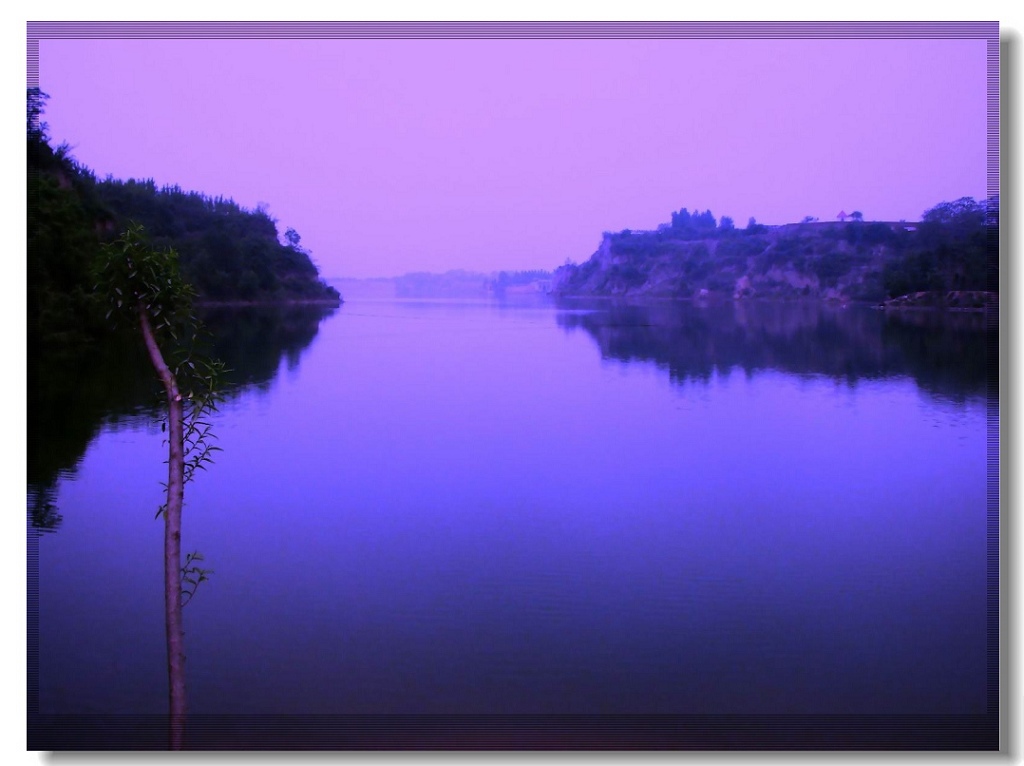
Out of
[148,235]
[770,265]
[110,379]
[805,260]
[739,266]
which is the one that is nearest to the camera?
[148,235]

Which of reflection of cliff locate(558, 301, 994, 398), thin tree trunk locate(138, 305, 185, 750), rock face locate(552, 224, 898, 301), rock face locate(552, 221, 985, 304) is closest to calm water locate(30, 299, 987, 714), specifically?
thin tree trunk locate(138, 305, 185, 750)

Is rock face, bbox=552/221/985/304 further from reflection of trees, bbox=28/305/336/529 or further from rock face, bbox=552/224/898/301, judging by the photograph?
reflection of trees, bbox=28/305/336/529

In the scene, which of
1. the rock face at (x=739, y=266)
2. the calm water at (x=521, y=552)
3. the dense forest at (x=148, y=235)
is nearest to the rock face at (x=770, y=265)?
the rock face at (x=739, y=266)

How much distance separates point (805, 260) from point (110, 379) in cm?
1150

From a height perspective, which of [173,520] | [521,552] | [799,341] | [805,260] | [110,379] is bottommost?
[521,552]

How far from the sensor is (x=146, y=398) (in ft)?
32.7

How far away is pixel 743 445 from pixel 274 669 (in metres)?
5.82

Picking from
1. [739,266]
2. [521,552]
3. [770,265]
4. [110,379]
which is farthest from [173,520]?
[739,266]

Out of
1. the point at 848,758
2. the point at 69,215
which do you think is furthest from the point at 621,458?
the point at 69,215

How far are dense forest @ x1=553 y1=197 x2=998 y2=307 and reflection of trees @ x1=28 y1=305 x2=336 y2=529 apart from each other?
4036mm

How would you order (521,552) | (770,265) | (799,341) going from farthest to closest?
(799,341)
(770,265)
(521,552)

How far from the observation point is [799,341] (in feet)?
64.1

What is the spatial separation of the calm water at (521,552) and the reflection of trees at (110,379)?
0.17ft

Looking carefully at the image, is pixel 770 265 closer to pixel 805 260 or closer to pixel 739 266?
pixel 739 266
